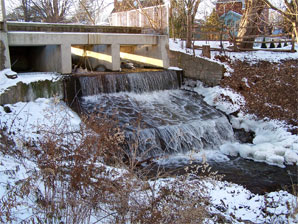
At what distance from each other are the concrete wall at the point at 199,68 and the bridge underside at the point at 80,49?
2.01ft

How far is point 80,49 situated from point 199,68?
545cm

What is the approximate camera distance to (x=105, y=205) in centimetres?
382

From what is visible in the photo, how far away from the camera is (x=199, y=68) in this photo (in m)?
13.8

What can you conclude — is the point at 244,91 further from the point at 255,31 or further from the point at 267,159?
the point at 255,31

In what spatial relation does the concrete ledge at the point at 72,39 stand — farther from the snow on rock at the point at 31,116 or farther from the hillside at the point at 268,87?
the hillside at the point at 268,87

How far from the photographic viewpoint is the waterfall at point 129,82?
11547mm

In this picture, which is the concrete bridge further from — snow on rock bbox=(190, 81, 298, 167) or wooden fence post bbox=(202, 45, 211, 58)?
A: snow on rock bbox=(190, 81, 298, 167)

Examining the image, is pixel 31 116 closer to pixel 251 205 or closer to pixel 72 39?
pixel 72 39

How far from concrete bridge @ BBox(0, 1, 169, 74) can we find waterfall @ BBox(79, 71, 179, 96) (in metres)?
1.03

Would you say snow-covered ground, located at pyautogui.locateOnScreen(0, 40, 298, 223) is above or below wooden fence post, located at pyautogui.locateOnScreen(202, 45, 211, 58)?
below

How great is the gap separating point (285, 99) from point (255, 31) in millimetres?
6720

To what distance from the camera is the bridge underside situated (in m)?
11.2

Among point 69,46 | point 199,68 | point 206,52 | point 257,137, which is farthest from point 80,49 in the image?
point 257,137

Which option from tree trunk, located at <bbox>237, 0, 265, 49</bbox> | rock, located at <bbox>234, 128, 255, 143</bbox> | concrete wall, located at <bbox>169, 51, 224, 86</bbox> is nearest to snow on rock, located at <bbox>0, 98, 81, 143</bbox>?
rock, located at <bbox>234, 128, 255, 143</bbox>
